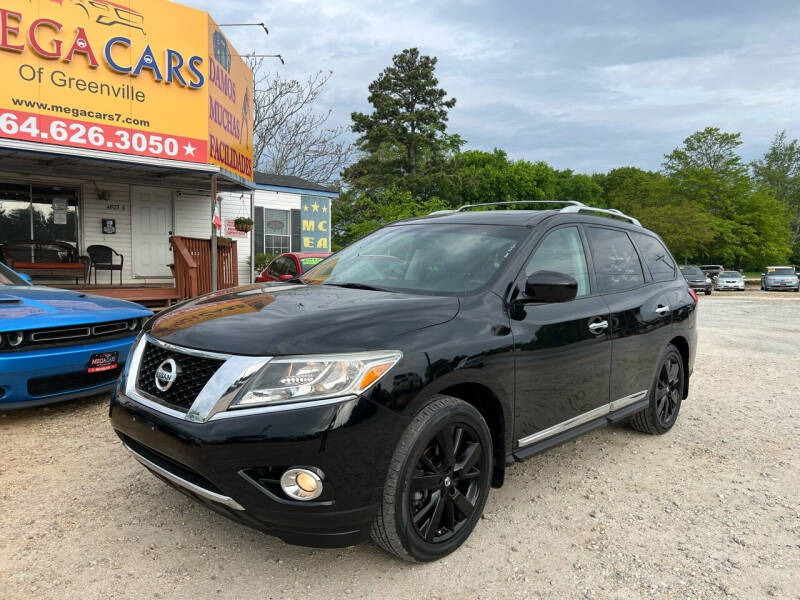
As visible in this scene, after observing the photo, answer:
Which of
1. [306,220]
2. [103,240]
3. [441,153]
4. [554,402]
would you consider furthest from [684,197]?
[554,402]

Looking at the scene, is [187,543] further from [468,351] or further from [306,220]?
[306,220]

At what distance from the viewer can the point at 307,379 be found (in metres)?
2.16

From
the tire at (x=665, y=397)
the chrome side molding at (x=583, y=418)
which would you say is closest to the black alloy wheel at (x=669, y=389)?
the tire at (x=665, y=397)

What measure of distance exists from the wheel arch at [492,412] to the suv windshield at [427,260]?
521 mm

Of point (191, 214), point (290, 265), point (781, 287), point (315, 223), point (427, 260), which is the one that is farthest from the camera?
point (781, 287)

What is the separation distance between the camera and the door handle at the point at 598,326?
131 inches

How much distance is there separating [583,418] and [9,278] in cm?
561

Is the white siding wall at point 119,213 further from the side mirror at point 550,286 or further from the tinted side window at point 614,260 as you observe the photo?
the side mirror at point 550,286

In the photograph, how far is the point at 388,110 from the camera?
39.4 m

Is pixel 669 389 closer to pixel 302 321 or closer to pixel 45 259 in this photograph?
pixel 302 321

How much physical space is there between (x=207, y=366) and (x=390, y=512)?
0.99m

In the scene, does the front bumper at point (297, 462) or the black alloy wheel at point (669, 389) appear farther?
the black alloy wheel at point (669, 389)

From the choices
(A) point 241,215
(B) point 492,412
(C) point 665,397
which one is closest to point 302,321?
(B) point 492,412

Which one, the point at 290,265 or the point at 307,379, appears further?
the point at 290,265
